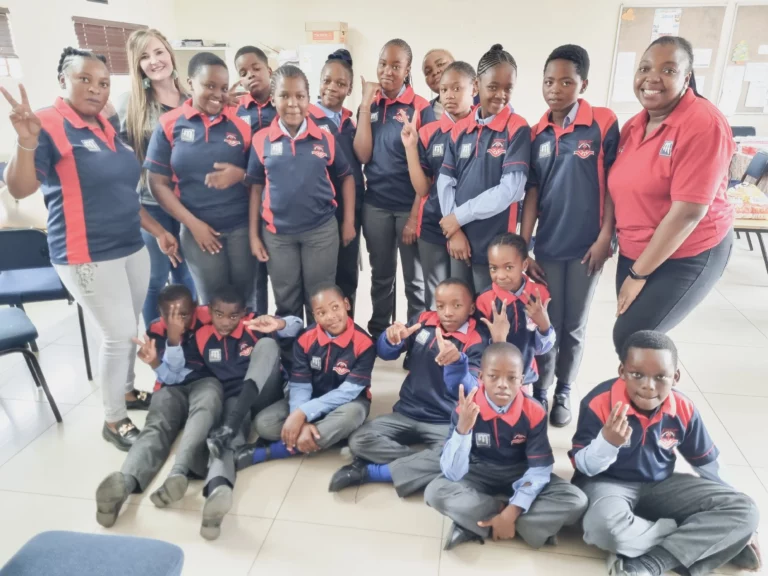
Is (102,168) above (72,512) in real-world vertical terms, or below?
above

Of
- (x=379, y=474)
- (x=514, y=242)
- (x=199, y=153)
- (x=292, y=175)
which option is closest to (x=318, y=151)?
(x=292, y=175)

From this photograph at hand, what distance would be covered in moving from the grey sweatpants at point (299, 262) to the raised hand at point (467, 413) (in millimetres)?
959

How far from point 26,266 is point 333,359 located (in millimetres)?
1635

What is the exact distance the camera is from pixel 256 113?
2592 mm

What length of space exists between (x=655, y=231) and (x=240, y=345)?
5.47ft

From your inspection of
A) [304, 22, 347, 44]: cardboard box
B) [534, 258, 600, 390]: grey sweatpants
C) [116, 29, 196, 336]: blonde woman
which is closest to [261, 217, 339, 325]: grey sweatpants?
[116, 29, 196, 336]: blonde woman

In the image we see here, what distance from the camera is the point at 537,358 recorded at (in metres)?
2.37

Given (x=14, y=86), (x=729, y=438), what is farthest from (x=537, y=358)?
(x=14, y=86)

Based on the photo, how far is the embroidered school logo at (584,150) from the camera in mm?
2035

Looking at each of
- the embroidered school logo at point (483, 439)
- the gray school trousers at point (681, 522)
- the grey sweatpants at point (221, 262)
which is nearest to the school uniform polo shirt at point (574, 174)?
the embroidered school logo at point (483, 439)

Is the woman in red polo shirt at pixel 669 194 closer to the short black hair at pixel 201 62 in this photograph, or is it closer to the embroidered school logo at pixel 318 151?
the embroidered school logo at pixel 318 151

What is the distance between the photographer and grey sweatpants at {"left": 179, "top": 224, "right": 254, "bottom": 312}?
246cm

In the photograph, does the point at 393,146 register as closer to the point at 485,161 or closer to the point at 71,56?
the point at 485,161

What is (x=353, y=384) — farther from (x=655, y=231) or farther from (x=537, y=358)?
(x=655, y=231)
